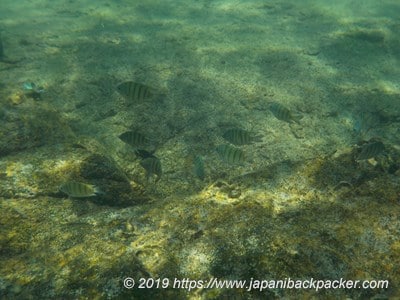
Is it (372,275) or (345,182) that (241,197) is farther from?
(372,275)

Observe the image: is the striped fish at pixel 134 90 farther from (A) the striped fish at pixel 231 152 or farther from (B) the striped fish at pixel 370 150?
(B) the striped fish at pixel 370 150

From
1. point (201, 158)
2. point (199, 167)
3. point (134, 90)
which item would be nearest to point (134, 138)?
point (134, 90)

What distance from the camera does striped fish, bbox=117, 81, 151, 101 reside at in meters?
4.47

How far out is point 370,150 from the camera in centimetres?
321

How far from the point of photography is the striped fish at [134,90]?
4.47 m

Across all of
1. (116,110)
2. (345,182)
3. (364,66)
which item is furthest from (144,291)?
(364,66)

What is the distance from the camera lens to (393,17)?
11.5m

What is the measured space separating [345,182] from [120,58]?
6599 millimetres

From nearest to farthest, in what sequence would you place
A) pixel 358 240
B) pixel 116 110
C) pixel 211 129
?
1. pixel 358 240
2. pixel 211 129
3. pixel 116 110

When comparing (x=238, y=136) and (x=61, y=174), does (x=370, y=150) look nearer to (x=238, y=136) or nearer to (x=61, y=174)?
(x=238, y=136)

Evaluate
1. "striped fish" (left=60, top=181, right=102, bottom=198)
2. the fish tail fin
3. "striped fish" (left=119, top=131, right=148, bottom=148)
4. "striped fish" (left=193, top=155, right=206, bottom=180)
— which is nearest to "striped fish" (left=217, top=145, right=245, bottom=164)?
"striped fish" (left=193, top=155, right=206, bottom=180)

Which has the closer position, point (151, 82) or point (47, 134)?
point (47, 134)

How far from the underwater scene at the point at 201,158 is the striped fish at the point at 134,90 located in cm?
2

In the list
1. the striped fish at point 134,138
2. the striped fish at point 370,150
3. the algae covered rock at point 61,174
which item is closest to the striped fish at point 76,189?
the algae covered rock at point 61,174
